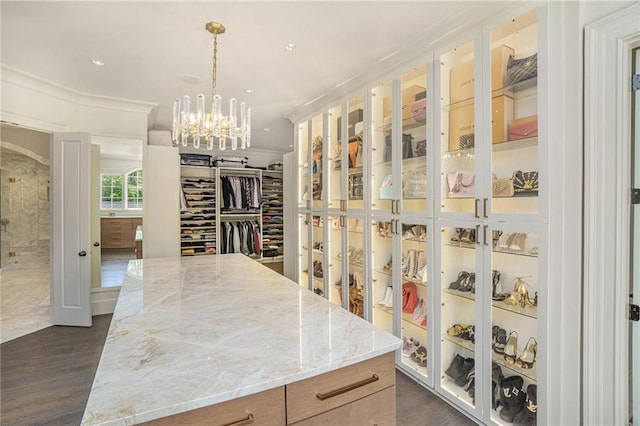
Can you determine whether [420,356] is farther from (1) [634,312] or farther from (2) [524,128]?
(2) [524,128]

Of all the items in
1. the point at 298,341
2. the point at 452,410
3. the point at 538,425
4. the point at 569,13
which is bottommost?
the point at 452,410

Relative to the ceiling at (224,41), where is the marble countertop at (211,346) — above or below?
below

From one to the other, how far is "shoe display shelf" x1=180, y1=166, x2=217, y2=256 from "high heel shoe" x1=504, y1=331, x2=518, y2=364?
16.0 feet

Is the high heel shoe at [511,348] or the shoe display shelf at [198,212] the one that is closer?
the high heel shoe at [511,348]

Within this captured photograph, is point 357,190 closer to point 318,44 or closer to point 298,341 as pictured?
point 318,44

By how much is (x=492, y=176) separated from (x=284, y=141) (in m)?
4.59

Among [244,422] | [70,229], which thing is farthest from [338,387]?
[70,229]

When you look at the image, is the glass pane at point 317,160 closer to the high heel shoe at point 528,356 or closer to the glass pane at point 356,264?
the glass pane at point 356,264

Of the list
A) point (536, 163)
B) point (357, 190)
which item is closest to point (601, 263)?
point (536, 163)

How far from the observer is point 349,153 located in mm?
3270

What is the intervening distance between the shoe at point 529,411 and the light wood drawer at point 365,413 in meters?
1.20

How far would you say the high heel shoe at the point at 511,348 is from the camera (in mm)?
1933

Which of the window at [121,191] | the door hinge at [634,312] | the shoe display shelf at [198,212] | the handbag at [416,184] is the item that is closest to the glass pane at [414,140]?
the handbag at [416,184]

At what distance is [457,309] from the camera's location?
232 centimetres
